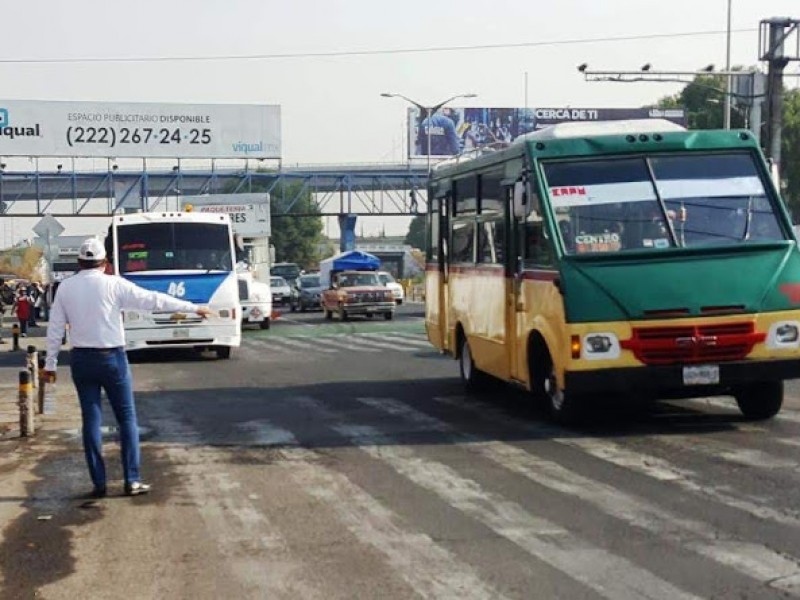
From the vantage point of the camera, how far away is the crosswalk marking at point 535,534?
21.4 feet

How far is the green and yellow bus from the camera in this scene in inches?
451

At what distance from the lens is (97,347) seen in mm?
9297

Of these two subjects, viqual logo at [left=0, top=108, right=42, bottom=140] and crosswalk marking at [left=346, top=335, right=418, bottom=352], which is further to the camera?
viqual logo at [left=0, top=108, right=42, bottom=140]

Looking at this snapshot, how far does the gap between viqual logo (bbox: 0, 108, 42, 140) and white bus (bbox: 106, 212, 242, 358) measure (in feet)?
136

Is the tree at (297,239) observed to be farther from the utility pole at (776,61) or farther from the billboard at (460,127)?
the utility pole at (776,61)

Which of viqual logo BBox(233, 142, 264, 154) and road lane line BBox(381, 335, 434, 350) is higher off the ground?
viqual logo BBox(233, 142, 264, 154)

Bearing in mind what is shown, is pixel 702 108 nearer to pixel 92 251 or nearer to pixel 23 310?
pixel 23 310

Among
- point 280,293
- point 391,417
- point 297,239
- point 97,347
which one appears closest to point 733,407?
point 391,417

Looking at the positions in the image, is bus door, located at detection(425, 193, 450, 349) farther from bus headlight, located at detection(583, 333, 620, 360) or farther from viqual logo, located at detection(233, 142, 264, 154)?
viqual logo, located at detection(233, 142, 264, 154)

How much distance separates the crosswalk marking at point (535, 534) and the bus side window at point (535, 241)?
235 cm

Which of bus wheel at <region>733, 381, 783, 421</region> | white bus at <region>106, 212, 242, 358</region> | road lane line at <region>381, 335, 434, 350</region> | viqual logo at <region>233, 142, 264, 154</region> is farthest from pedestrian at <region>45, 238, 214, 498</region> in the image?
viqual logo at <region>233, 142, 264, 154</region>

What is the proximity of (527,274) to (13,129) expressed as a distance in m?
55.7

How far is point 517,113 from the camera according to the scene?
84.4 m

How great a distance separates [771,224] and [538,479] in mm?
4175
